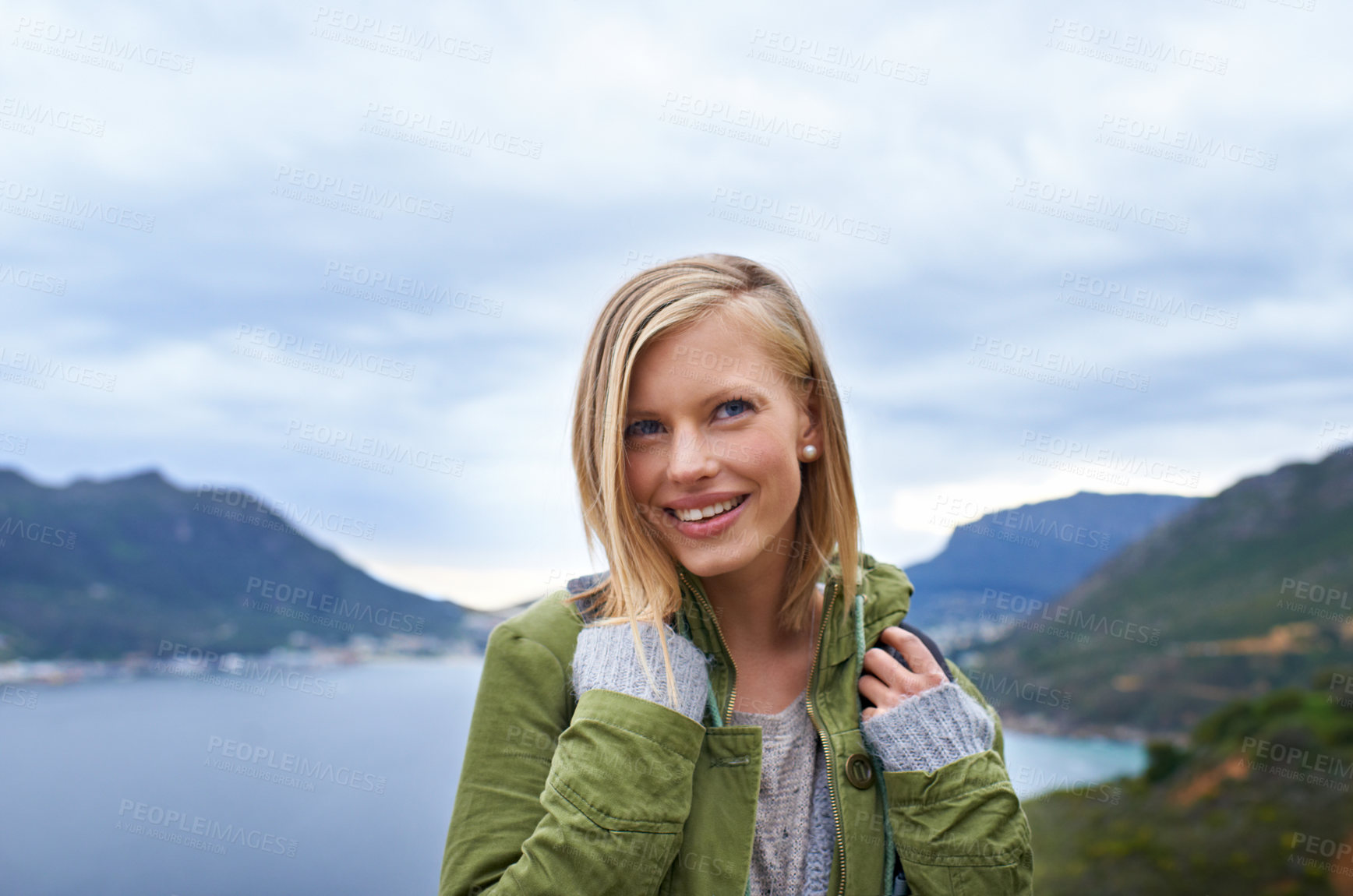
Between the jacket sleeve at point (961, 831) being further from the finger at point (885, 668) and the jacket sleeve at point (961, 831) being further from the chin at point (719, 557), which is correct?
the chin at point (719, 557)

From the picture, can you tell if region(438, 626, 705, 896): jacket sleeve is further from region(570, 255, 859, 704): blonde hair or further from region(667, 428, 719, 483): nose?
region(667, 428, 719, 483): nose

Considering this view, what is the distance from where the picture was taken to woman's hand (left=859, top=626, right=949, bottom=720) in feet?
7.81

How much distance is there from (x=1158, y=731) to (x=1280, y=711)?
47.9 ft

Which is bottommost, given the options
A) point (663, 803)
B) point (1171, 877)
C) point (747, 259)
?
point (1171, 877)

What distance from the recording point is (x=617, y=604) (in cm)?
240

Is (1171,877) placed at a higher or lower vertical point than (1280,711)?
lower

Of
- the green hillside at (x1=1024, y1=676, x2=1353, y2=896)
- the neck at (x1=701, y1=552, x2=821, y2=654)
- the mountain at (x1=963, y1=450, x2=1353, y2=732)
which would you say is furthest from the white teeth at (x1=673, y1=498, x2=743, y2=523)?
the mountain at (x1=963, y1=450, x2=1353, y2=732)

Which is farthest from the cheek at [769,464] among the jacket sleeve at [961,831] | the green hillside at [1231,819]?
the green hillside at [1231,819]

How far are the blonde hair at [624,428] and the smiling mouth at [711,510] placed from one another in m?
0.13

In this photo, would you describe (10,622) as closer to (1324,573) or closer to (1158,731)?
(1158,731)

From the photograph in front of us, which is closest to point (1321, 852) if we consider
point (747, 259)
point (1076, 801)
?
point (1076, 801)

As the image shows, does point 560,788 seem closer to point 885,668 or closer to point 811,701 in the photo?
point 811,701

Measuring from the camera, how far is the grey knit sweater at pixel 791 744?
221cm

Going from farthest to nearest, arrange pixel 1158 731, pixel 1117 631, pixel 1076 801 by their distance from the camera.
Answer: pixel 1158 731, pixel 1076 801, pixel 1117 631
